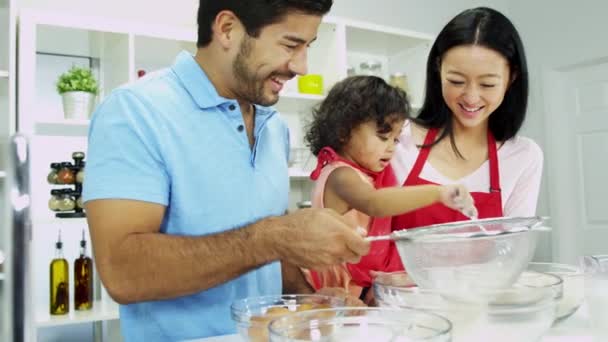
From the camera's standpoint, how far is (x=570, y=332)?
756 millimetres

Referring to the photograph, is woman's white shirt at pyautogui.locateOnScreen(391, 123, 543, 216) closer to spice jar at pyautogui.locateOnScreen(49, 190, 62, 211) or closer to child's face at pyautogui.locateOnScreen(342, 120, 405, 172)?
child's face at pyautogui.locateOnScreen(342, 120, 405, 172)

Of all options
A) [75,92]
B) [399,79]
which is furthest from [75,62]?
[399,79]

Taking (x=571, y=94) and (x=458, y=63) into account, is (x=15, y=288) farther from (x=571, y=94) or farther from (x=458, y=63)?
(x=571, y=94)

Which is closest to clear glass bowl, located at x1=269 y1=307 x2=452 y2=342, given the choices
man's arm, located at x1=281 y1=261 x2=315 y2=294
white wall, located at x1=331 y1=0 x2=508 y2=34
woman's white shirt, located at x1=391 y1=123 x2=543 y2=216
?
man's arm, located at x1=281 y1=261 x2=315 y2=294

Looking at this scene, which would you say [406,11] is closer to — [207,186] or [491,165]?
[491,165]

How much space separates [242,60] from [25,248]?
950mm

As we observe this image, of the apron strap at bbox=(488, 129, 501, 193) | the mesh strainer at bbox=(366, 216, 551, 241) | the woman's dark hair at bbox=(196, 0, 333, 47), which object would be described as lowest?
the mesh strainer at bbox=(366, 216, 551, 241)

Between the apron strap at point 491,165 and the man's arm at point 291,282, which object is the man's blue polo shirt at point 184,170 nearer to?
the man's arm at point 291,282

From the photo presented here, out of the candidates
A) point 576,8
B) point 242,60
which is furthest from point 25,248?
point 576,8

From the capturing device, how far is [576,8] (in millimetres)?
3857

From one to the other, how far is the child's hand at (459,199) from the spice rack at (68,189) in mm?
1558

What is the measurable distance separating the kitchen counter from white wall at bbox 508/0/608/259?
342 centimetres

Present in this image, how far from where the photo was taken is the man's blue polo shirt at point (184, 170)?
0.99 metres

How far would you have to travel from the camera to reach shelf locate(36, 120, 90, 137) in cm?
226
